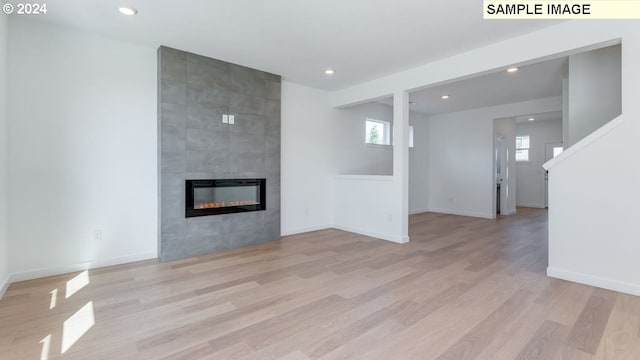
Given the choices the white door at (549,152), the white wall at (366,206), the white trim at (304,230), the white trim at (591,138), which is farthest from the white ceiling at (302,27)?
the white door at (549,152)

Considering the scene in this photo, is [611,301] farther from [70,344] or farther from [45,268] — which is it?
[45,268]

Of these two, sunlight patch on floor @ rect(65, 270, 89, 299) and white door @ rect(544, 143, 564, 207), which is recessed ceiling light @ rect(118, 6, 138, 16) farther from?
white door @ rect(544, 143, 564, 207)

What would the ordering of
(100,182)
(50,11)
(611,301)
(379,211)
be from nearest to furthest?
(611,301) → (50,11) → (100,182) → (379,211)

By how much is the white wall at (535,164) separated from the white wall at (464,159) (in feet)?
11.1

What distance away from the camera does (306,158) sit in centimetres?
527

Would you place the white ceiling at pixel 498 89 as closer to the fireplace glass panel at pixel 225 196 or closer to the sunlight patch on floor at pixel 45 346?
the fireplace glass panel at pixel 225 196

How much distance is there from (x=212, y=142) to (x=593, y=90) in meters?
4.88

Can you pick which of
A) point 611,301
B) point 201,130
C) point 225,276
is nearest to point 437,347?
point 611,301

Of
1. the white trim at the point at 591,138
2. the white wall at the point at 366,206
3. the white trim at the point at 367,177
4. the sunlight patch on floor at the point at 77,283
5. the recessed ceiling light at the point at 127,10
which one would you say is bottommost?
the sunlight patch on floor at the point at 77,283

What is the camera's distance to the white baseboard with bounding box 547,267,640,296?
101 inches

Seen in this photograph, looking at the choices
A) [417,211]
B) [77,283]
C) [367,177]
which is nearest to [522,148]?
[417,211]

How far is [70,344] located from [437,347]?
227cm

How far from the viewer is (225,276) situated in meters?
3.02

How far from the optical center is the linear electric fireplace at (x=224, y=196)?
3.78 meters
